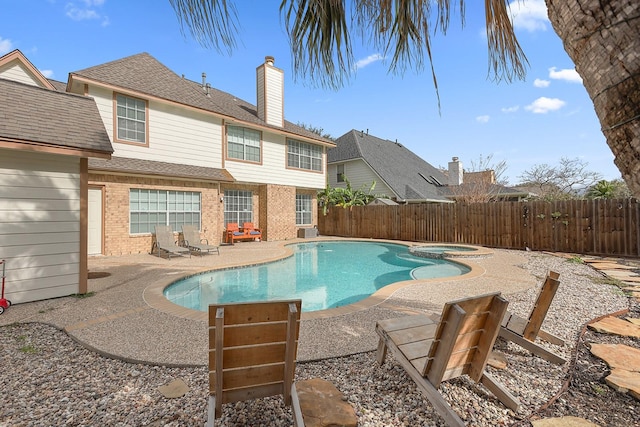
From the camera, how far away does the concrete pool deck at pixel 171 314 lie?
3.68 metres

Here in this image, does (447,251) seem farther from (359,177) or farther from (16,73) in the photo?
(16,73)

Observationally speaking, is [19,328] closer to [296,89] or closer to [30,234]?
[30,234]

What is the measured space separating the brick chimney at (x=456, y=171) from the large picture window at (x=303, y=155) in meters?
10.9

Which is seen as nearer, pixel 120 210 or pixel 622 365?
pixel 622 365

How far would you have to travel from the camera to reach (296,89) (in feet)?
7.89

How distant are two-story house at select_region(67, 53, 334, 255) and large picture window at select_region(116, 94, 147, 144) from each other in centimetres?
3

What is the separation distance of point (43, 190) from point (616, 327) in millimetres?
9398

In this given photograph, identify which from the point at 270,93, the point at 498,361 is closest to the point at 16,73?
the point at 270,93

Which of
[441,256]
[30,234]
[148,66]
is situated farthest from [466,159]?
[30,234]

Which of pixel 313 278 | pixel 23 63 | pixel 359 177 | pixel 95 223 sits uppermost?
pixel 23 63

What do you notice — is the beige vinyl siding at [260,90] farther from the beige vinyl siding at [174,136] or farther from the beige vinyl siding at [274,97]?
the beige vinyl siding at [174,136]

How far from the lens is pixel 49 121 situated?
18.7 feet

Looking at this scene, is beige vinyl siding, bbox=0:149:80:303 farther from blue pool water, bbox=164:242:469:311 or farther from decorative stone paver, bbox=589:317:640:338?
decorative stone paver, bbox=589:317:640:338

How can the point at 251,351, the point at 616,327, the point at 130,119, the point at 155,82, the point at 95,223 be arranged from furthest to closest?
the point at 155,82
the point at 130,119
the point at 95,223
the point at 616,327
the point at 251,351
